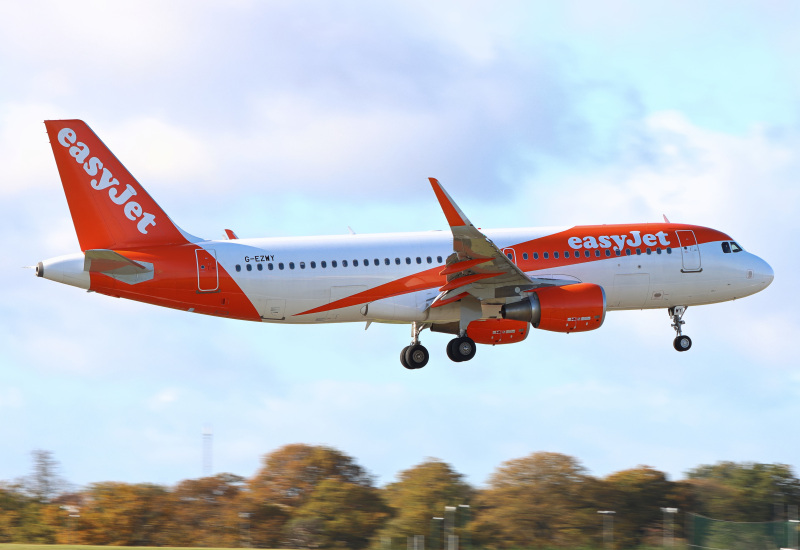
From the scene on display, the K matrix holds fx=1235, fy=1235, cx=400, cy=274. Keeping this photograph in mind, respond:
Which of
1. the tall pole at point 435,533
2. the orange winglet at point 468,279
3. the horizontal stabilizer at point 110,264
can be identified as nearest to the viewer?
the horizontal stabilizer at point 110,264

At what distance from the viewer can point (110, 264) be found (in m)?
44.5

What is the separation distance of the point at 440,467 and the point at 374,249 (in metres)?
19.8

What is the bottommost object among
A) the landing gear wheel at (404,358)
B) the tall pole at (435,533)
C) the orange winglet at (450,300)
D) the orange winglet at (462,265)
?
the tall pole at (435,533)

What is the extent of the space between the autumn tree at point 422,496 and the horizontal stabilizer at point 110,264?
60.7 feet

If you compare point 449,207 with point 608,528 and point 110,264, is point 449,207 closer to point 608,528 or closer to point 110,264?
point 110,264

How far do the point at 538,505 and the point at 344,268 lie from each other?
18.1 meters

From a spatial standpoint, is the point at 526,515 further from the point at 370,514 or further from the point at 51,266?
the point at 51,266

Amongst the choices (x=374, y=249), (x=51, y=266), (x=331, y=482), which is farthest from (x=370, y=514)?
(x=51, y=266)

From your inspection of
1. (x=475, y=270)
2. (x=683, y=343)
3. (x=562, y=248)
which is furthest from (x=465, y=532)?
(x=475, y=270)

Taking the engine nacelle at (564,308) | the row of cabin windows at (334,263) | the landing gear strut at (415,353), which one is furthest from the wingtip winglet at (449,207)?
the landing gear strut at (415,353)

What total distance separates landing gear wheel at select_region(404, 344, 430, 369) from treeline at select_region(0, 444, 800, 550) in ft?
23.4

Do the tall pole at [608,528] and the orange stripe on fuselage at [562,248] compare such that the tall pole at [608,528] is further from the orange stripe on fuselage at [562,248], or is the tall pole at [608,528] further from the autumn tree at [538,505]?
the orange stripe on fuselage at [562,248]

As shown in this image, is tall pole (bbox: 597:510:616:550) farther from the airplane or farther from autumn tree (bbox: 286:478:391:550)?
autumn tree (bbox: 286:478:391:550)

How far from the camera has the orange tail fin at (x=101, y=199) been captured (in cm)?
4597
